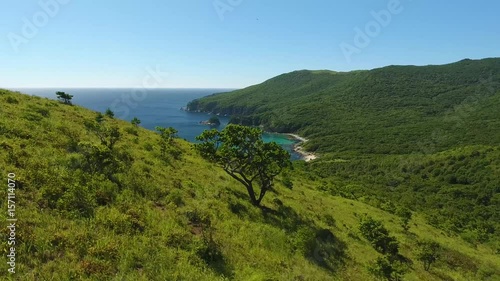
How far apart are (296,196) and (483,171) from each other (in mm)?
156022

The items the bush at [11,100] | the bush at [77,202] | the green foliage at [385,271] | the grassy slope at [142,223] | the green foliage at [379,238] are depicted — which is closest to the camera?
the grassy slope at [142,223]

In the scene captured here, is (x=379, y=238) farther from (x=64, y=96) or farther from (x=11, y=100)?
(x=64, y=96)

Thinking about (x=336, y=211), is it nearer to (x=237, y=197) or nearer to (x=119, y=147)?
(x=237, y=197)

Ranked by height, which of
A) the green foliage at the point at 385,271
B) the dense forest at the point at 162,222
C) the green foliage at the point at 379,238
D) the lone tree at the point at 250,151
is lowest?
the green foliage at the point at 379,238

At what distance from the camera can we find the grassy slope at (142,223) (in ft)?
40.7

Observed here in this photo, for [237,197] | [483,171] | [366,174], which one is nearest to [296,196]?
[237,197]

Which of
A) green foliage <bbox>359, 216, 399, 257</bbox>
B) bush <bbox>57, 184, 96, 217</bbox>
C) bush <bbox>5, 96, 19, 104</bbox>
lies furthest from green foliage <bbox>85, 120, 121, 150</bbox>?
green foliage <bbox>359, 216, 399, 257</bbox>

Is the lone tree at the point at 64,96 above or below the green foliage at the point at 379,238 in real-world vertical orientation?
above

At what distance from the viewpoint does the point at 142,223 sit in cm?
1630

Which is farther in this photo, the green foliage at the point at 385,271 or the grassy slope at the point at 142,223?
the green foliage at the point at 385,271

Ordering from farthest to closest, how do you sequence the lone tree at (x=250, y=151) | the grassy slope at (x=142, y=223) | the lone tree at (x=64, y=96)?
1. the lone tree at (x=64, y=96)
2. the lone tree at (x=250, y=151)
3. the grassy slope at (x=142, y=223)

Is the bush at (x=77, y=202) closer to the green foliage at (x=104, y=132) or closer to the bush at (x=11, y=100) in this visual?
the green foliage at (x=104, y=132)

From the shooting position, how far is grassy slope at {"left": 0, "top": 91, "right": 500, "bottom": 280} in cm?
1241

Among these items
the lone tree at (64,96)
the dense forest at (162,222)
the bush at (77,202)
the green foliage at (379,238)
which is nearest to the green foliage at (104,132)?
the dense forest at (162,222)
